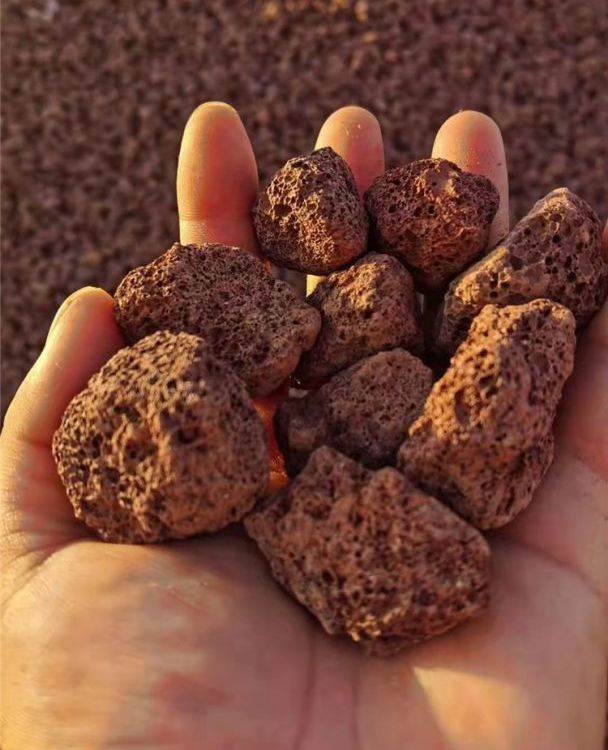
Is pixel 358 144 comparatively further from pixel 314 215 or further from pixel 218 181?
pixel 314 215

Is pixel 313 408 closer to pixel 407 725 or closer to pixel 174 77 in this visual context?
pixel 407 725

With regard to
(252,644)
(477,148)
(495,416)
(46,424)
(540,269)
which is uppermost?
(477,148)

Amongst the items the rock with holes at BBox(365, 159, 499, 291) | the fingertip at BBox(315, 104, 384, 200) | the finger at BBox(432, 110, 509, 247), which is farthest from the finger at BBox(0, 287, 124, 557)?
the finger at BBox(432, 110, 509, 247)

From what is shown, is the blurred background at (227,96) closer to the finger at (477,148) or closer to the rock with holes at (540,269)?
the finger at (477,148)

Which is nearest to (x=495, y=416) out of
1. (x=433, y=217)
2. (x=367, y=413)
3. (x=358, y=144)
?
(x=367, y=413)

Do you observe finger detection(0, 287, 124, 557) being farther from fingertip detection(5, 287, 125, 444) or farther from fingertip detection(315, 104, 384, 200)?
fingertip detection(315, 104, 384, 200)

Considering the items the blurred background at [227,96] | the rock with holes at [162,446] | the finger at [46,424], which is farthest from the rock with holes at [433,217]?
the blurred background at [227,96]

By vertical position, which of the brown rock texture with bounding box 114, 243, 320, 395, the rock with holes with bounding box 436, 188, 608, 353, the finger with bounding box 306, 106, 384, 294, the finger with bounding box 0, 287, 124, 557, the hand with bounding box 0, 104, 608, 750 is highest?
the finger with bounding box 306, 106, 384, 294
